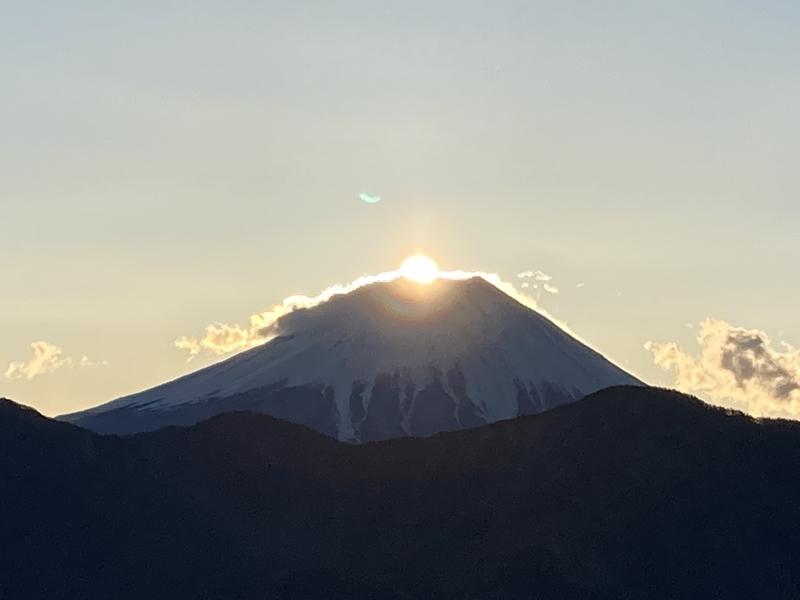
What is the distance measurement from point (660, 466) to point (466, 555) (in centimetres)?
1166

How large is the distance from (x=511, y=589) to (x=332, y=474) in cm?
2439

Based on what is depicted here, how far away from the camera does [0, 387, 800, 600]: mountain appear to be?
72.1 m

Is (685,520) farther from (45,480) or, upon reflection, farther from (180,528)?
(45,480)

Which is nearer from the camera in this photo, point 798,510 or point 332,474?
point 798,510

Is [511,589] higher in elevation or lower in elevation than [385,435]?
lower

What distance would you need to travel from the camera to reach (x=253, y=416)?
325 feet

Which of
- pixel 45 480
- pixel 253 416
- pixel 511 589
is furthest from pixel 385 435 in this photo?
pixel 511 589

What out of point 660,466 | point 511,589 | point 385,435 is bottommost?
Answer: point 511,589

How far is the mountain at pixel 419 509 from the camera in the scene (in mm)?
72062

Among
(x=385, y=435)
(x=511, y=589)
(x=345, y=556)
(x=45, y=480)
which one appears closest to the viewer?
(x=511, y=589)

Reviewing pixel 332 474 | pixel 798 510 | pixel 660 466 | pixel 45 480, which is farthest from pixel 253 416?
pixel 798 510

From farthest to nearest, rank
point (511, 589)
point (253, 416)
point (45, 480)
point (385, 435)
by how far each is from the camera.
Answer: point (385, 435)
point (253, 416)
point (45, 480)
point (511, 589)

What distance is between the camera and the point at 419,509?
85.8m

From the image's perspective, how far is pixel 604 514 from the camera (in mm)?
77125
